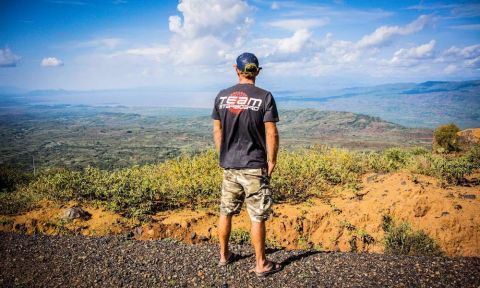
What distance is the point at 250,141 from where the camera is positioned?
389cm

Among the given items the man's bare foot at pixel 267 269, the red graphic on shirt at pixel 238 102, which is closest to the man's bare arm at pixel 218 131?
the red graphic on shirt at pixel 238 102

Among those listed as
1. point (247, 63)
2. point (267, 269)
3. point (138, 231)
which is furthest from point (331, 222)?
point (247, 63)

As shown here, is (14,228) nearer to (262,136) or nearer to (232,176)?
(232,176)

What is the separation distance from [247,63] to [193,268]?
2.68 m

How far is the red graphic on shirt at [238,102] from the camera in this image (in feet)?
12.4

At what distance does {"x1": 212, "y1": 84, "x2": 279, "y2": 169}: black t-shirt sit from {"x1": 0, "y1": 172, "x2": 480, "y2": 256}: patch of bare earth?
2.88 metres

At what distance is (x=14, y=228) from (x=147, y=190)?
2.67 metres

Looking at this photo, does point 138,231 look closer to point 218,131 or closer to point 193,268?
point 193,268

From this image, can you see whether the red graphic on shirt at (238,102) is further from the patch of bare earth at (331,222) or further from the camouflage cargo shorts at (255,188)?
the patch of bare earth at (331,222)

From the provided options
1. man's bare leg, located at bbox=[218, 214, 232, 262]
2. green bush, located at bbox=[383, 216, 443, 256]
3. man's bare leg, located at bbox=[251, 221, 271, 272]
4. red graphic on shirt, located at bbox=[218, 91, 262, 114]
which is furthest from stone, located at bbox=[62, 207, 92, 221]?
green bush, located at bbox=[383, 216, 443, 256]

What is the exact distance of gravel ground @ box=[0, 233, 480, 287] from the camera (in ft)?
12.5

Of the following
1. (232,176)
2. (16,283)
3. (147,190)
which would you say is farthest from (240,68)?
(147,190)

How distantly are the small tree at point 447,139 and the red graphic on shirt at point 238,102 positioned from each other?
689 inches

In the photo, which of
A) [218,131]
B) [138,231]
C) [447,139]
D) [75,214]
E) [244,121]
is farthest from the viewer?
[447,139]
